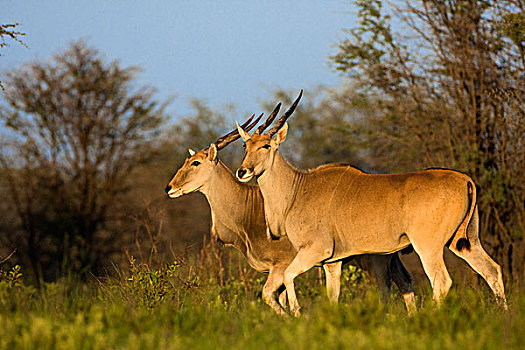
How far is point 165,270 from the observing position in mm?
6480

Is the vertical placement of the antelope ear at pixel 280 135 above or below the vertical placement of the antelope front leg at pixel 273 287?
above

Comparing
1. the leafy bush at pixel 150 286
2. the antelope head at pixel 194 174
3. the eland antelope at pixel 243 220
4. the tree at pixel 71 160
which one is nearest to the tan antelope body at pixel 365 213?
the eland antelope at pixel 243 220

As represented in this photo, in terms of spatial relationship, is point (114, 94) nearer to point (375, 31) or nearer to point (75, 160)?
point (75, 160)

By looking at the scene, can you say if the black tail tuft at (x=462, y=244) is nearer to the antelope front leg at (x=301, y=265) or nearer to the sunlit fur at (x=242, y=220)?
the sunlit fur at (x=242, y=220)

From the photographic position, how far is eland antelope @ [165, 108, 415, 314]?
7090 millimetres

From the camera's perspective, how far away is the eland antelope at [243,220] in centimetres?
709

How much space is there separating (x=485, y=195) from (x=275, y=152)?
12.5 feet

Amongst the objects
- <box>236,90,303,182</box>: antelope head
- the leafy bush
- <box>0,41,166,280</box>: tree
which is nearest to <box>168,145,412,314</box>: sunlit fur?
<box>236,90,303,182</box>: antelope head

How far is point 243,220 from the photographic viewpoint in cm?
746

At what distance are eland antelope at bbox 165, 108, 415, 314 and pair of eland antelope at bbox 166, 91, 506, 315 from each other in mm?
10

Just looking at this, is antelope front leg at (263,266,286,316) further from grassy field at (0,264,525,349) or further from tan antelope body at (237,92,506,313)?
grassy field at (0,264,525,349)

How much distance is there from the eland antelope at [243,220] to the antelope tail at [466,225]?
37.4 inches

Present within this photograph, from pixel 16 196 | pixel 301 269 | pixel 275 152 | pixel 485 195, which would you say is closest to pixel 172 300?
pixel 301 269

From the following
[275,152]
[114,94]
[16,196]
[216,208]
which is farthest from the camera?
[114,94]
